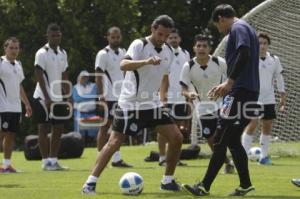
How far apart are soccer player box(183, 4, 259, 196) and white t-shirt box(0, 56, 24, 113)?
5.78m

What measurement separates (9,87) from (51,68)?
0.86 meters

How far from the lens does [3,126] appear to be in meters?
14.7

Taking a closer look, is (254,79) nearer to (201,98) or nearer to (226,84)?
(226,84)

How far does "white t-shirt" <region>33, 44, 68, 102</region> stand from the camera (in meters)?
15.0

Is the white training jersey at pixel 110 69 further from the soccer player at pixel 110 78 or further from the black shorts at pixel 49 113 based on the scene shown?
the black shorts at pixel 49 113

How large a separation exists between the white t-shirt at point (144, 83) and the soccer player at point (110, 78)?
15.4 feet

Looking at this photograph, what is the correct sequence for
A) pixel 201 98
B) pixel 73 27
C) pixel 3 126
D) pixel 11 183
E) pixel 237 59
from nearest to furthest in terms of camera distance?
pixel 237 59 → pixel 11 183 → pixel 201 98 → pixel 3 126 → pixel 73 27

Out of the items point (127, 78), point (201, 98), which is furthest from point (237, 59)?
point (201, 98)

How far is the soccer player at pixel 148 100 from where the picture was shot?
10.4m

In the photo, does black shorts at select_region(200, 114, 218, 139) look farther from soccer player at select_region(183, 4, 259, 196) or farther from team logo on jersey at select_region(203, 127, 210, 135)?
soccer player at select_region(183, 4, 259, 196)

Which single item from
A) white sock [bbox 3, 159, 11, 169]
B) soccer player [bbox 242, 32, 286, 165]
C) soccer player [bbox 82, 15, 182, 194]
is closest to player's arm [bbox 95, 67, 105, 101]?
white sock [bbox 3, 159, 11, 169]

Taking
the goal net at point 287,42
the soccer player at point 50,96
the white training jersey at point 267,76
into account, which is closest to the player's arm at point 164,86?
the soccer player at point 50,96

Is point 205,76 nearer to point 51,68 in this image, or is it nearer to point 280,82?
point 51,68

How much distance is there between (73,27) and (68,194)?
23970mm
